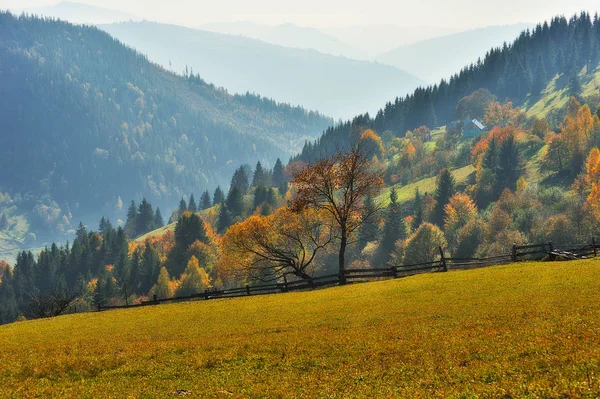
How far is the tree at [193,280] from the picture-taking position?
146 meters

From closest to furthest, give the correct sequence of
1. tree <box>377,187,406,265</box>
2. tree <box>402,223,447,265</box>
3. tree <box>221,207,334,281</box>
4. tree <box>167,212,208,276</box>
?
tree <box>221,207,334,281</box>, tree <box>402,223,447,265</box>, tree <box>377,187,406,265</box>, tree <box>167,212,208,276</box>

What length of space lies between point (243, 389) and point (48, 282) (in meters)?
212

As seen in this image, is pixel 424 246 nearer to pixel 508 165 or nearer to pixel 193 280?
pixel 508 165

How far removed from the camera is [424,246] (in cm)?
12406

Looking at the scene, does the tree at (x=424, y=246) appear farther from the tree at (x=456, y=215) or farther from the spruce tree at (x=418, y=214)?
the spruce tree at (x=418, y=214)

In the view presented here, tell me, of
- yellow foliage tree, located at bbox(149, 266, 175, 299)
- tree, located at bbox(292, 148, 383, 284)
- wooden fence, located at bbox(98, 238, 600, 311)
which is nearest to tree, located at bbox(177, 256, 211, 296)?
yellow foliage tree, located at bbox(149, 266, 175, 299)

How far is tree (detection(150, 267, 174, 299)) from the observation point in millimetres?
153000

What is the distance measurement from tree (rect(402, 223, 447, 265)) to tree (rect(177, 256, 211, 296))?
62.4m

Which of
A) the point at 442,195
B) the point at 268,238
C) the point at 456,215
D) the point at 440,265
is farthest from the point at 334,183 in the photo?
the point at 442,195

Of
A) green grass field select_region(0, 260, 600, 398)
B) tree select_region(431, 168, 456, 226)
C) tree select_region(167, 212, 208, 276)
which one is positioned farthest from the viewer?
tree select_region(167, 212, 208, 276)

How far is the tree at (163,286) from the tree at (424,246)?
7591 cm

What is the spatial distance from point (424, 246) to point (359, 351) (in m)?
109

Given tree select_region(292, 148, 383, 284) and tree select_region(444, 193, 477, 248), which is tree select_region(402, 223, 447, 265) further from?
tree select_region(292, 148, 383, 284)

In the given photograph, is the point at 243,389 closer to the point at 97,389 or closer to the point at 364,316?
the point at 97,389
